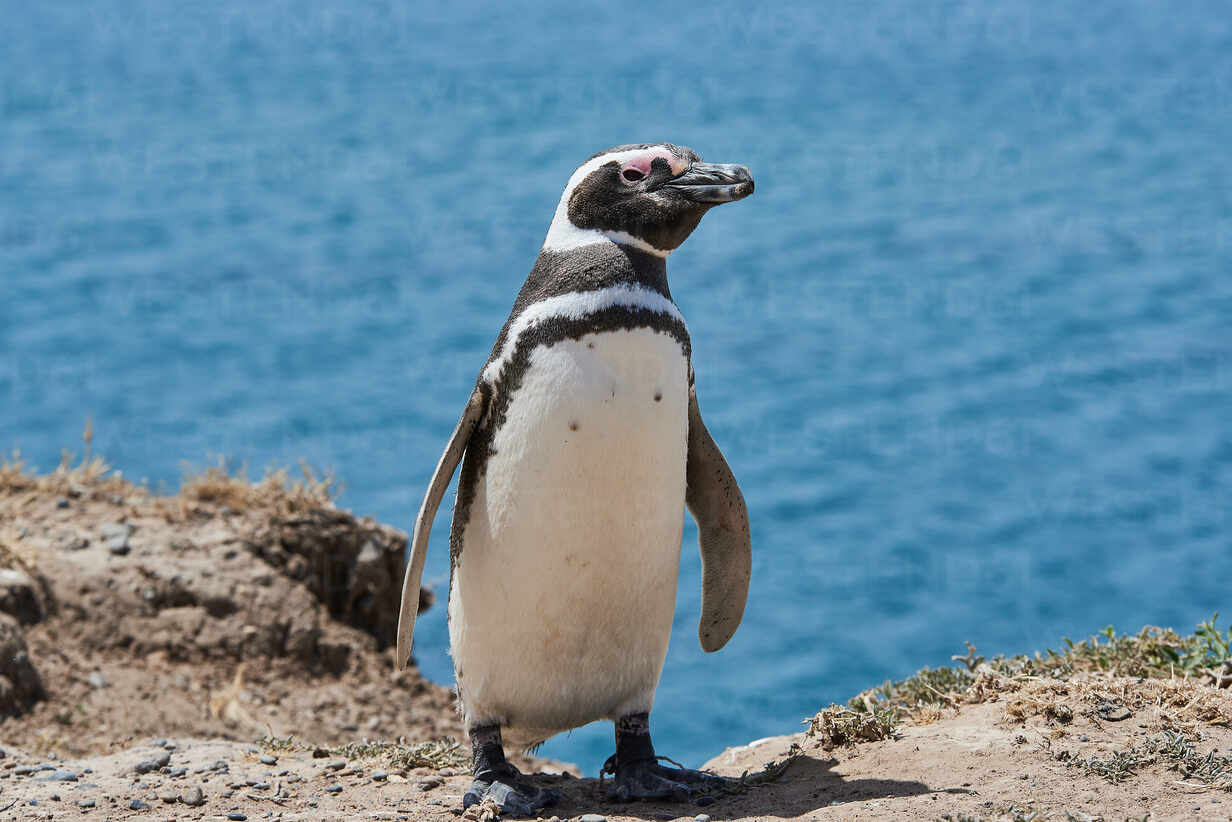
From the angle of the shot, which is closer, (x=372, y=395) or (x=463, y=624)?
(x=463, y=624)

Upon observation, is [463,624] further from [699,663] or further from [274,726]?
[699,663]

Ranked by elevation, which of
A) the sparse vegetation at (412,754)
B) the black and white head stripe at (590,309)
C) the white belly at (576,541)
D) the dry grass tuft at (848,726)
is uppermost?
the black and white head stripe at (590,309)

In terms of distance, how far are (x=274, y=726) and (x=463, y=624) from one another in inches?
92.2

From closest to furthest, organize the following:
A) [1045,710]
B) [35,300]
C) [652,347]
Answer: [652,347]
[1045,710]
[35,300]

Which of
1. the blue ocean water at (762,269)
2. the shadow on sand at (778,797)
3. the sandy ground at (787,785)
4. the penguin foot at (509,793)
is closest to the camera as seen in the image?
the sandy ground at (787,785)

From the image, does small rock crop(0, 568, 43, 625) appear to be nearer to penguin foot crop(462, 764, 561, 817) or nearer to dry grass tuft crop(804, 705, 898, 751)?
penguin foot crop(462, 764, 561, 817)

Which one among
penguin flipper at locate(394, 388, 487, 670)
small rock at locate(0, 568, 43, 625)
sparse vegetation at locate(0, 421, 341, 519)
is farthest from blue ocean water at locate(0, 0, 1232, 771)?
penguin flipper at locate(394, 388, 487, 670)

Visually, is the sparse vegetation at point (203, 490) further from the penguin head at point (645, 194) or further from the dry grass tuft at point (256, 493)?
the penguin head at point (645, 194)

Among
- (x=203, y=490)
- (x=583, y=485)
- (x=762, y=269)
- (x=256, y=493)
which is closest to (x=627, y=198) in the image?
(x=583, y=485)

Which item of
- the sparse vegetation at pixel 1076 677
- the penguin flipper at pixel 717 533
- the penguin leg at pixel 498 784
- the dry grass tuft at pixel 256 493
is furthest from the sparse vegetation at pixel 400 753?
the dry grass tuft at pixel 256 493

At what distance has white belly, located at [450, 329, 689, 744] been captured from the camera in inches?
131

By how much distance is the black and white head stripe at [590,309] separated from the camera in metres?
3.31

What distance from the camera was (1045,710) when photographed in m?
3.61

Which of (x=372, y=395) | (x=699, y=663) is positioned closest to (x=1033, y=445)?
(x=699, y=663)
